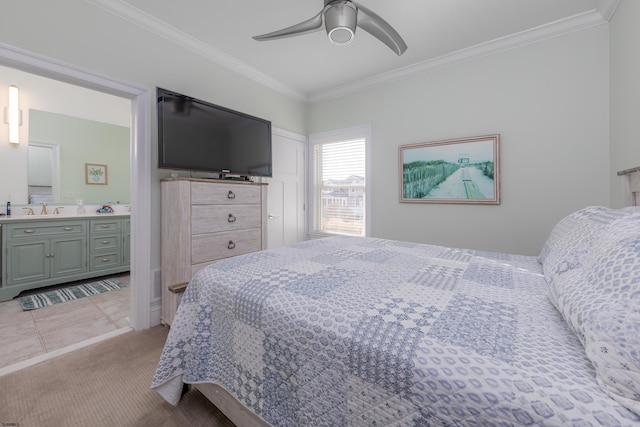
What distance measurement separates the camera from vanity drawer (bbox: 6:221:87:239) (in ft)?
9.95

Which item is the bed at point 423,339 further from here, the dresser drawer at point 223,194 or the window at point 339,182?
the window at point 339,182

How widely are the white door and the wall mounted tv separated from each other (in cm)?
46

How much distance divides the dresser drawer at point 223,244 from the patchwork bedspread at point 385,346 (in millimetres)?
998

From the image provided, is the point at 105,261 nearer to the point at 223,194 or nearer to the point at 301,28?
the point at 223,194

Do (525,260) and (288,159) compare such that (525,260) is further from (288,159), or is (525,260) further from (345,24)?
(288,159)

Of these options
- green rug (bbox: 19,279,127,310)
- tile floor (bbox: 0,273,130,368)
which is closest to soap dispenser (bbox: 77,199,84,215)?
green rug (bbox: 19,279,127,310)

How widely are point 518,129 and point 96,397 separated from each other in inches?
154

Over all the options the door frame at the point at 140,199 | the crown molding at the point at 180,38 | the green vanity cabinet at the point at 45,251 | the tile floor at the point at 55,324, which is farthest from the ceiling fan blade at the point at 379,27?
the green vanity cabinet at the point at 45,251

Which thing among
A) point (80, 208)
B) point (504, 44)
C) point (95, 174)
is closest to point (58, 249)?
point (80, 208)

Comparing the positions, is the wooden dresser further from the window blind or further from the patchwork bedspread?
the window blind

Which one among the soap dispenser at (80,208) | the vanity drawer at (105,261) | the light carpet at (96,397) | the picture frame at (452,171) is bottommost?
the light carpet at (96,397)

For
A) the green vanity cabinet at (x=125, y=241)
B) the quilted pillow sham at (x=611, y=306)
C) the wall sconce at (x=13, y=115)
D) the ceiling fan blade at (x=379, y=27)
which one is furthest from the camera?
the green vanity cabinet at (x=125, y=241)

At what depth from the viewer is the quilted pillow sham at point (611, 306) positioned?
52cm

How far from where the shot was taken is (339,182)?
3895 millimetres
